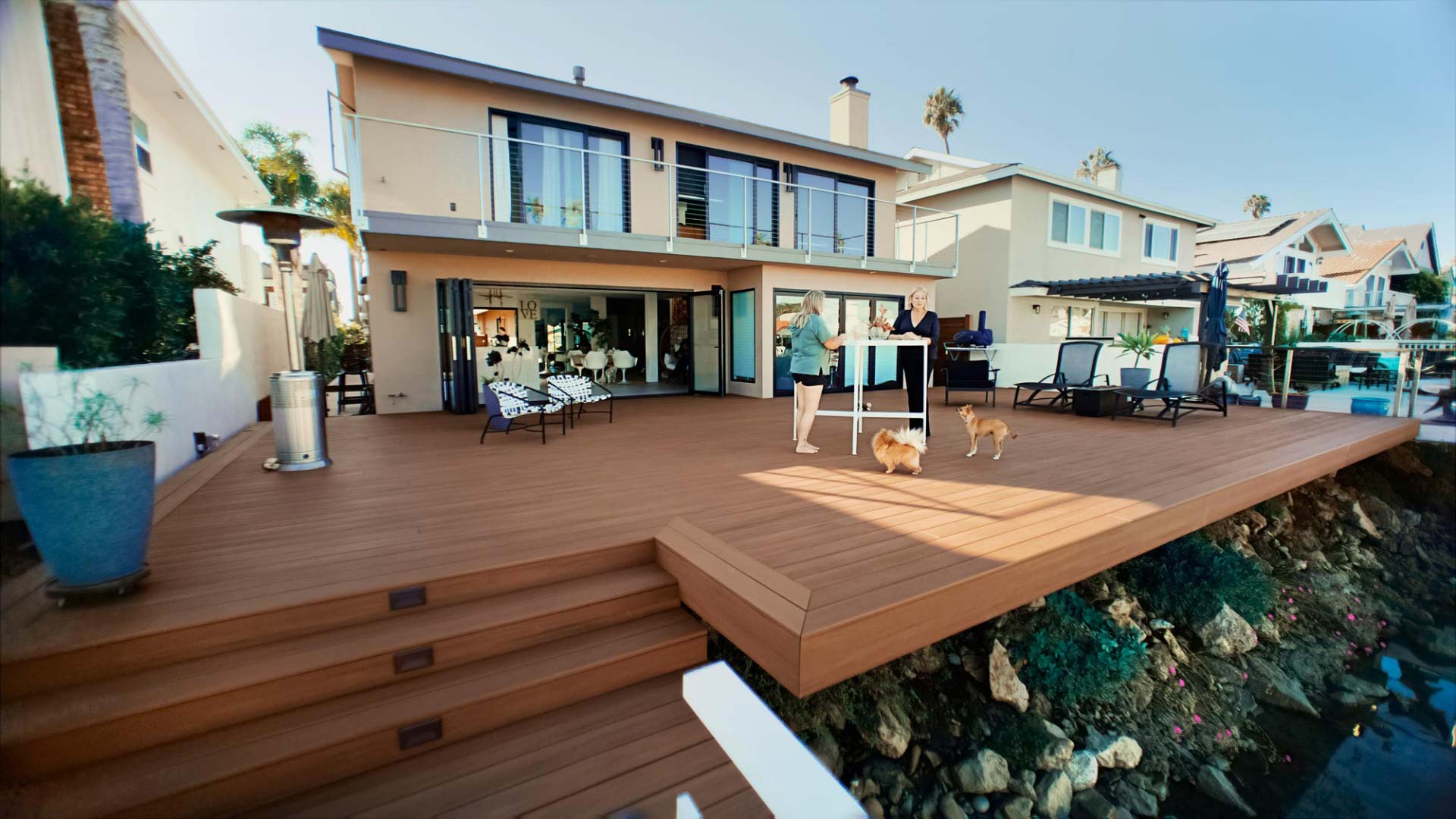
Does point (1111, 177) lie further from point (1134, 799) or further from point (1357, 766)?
point (1134, 799)

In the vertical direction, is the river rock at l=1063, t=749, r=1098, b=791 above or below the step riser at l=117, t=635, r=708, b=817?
below

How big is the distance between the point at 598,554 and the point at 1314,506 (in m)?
8.36

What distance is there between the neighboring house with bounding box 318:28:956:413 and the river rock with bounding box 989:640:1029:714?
6.77m

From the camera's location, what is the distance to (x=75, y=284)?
112 inches

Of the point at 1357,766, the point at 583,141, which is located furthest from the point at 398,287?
the point at 1357,766

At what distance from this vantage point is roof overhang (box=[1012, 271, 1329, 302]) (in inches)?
392

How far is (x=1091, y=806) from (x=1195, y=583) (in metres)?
2.69

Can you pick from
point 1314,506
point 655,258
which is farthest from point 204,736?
point 1314,506

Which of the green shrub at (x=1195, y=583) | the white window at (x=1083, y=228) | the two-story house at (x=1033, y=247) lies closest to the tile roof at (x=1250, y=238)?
the two-story house at (x=1033, y=247)

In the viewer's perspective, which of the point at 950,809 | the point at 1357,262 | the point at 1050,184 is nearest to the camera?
the point at 950,809

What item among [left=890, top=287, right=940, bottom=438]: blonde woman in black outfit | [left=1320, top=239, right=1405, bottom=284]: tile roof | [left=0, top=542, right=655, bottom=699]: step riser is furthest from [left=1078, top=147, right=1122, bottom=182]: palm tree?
[left=0, top=542, right=655, bottom=699]: step riser

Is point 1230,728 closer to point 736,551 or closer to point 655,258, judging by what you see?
point 736,551

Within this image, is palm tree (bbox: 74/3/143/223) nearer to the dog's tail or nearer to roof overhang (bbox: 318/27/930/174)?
roof overhang (bbox: 318/27/930/174)

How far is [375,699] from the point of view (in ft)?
6.86
